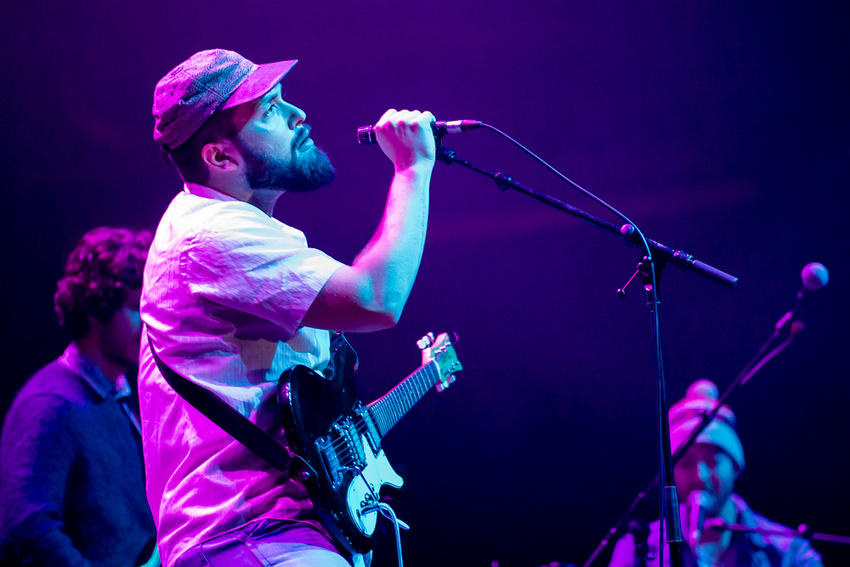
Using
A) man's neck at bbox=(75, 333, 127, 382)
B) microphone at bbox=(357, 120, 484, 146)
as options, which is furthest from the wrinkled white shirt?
man's neck at bbox=(75, 333, 127, 382)

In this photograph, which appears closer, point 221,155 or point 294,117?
point 221,155

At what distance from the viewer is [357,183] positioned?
3424 mm

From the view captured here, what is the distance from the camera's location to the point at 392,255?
1368 mm

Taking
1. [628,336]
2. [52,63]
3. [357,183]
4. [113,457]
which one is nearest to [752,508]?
[628,336]

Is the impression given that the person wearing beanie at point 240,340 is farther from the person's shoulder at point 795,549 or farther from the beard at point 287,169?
the person's shoulder at point 795,549

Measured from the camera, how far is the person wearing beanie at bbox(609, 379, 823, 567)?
112 inches

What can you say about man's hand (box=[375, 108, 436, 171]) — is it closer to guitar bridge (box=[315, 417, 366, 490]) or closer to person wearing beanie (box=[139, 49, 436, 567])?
person wearing beanie (box=[139, 49, 436, 567])

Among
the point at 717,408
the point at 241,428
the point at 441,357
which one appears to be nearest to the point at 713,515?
the point at 717,408

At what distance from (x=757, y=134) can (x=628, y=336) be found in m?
1.28

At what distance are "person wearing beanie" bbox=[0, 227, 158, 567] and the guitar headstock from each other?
124 cm

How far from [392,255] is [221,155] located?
1.86 feet

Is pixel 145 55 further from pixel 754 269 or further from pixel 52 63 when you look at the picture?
pixel 754 269

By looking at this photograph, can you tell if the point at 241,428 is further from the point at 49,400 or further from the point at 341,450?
the point at 49,400

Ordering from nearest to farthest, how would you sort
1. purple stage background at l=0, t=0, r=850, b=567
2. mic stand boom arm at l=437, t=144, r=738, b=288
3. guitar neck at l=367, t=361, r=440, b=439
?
mic stand boom arm at l=437, t=144, r=738, b=288, guitar neck at l=367, t=361, r=440, b=439, purple stage background at l=0, t=0, r=850, b=567
